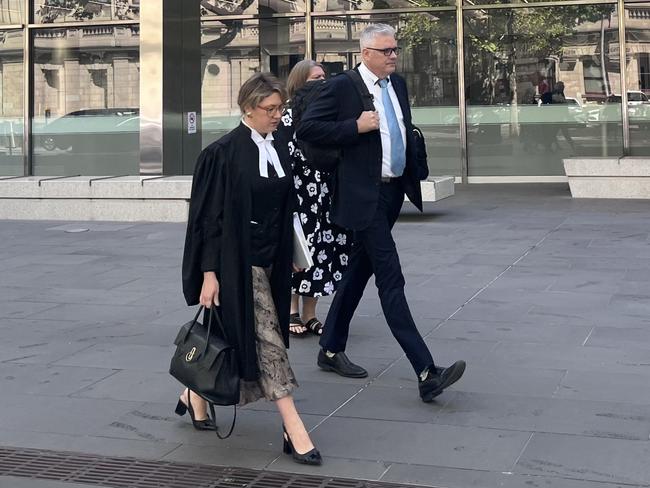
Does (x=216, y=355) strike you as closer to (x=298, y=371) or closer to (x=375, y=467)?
(x=375, y=467)

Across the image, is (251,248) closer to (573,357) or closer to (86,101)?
(573,357)

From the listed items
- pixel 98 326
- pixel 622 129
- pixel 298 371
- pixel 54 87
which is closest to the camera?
pixel 298 371

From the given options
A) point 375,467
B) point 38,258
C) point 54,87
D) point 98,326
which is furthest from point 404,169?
point 54,87

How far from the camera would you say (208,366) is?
4.50 meters

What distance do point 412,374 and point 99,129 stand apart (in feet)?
47.4

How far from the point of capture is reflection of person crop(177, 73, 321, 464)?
15.2 feet

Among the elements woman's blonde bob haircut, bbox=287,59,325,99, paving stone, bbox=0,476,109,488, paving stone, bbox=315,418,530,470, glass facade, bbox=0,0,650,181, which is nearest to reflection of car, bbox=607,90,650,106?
glass facade, bbox=0,0,650,181

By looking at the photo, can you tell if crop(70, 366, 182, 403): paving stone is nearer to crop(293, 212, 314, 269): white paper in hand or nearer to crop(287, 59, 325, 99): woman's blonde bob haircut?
crop(293, 212, 314, 269): white paper in hand

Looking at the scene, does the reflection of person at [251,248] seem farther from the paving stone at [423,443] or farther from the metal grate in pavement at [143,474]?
the paving stone at [423,443]

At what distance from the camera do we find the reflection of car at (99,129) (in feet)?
63.4

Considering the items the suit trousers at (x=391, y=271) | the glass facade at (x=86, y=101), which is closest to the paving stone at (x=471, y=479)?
the suit trousers at (x=391, y=271)

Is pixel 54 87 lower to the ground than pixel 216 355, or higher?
higher

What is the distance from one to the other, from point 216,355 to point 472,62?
14.8 metres

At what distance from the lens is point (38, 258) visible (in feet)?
35.1
